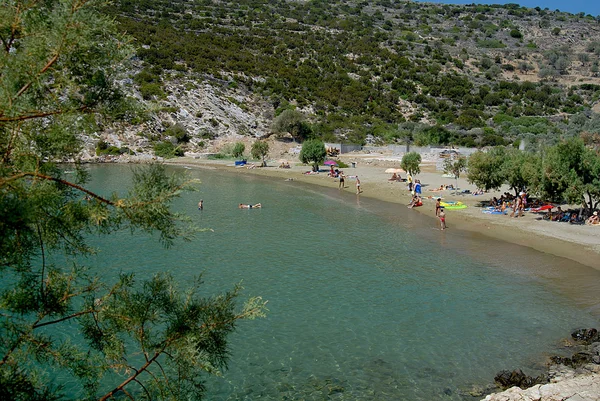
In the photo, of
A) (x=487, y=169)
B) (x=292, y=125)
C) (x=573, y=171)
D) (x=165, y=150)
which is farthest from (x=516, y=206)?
(x=292, y=125)

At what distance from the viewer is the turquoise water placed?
40.7 feet

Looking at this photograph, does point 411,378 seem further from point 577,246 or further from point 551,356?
point 577,246

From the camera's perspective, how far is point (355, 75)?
106250mm

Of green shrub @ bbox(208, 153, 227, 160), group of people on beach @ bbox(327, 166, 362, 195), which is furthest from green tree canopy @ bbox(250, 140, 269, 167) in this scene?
group of people on beach @ bbox(327, 166, 362, 195)

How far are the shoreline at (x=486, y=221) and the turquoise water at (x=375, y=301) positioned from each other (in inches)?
47.3

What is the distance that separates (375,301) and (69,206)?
1341cm

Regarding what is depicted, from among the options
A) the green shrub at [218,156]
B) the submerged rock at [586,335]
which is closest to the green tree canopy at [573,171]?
the submerged rock at [586,335]

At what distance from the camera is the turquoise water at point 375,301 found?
12406 millimetres

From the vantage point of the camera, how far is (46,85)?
551cm

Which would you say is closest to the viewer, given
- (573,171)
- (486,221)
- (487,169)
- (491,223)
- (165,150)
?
(165,150)

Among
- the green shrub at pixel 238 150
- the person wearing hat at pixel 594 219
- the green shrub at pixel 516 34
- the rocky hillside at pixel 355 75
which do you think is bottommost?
the person wearing hat at pixel 594 219

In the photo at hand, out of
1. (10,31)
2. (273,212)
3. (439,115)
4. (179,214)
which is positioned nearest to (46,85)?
(10,31)

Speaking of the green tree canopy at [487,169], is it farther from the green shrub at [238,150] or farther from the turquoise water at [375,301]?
the green shrub at [238,150]

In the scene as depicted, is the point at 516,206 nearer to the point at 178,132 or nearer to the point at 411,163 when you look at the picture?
the point at 411,163
